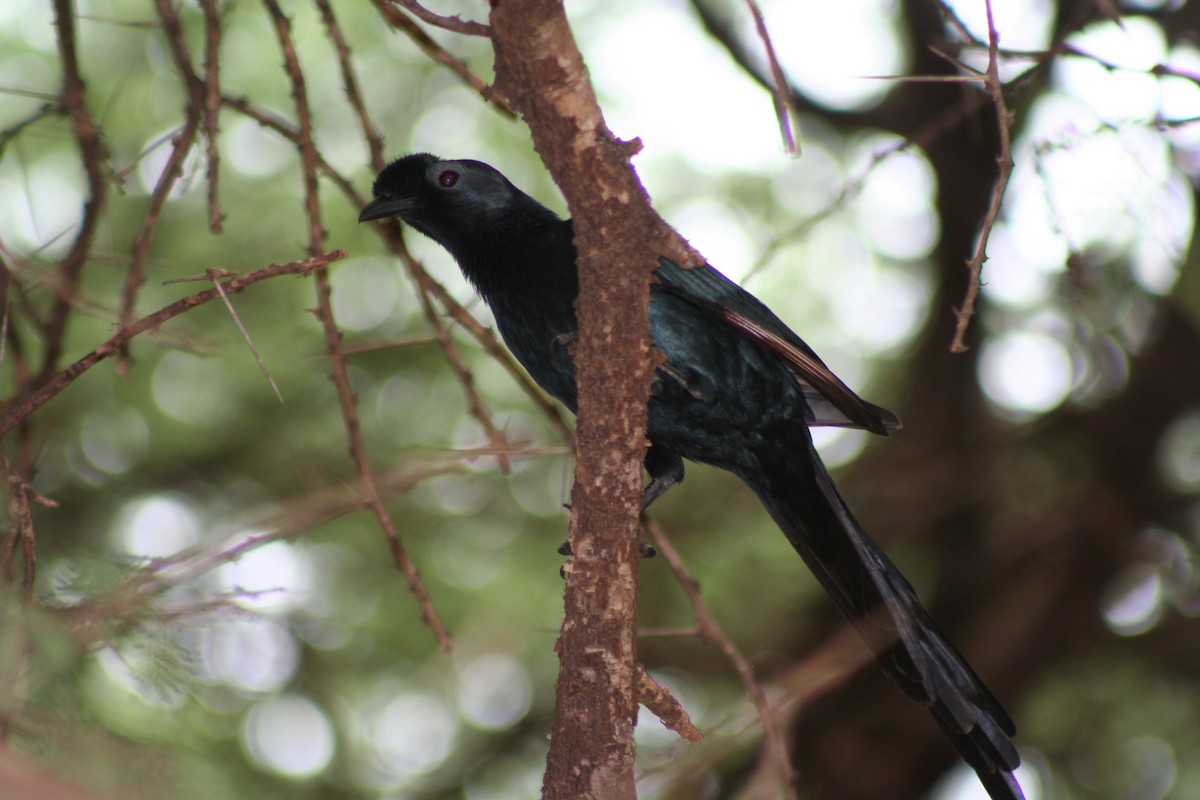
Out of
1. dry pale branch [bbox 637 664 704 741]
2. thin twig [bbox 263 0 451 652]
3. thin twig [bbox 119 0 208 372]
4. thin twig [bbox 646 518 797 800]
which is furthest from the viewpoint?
thin twig [bbox 263 0 451 652]

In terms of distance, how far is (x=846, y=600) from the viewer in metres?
3.71

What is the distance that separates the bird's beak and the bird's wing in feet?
3.64

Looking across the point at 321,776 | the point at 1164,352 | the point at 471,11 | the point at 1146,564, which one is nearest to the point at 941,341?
the point at 1164,352

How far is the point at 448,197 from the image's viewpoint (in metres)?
4.17

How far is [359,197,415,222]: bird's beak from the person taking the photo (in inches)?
159

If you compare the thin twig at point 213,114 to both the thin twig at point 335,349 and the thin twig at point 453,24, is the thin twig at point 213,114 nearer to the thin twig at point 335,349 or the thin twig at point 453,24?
the thin twig at point 335,349

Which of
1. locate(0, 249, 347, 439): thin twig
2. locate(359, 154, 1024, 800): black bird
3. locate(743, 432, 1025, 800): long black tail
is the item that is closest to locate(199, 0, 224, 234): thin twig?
locate(0, 249, 347, 439): thin twig

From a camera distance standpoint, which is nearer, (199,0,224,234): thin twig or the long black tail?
(199,0,224,234): thin twig

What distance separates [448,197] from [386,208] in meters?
0.23

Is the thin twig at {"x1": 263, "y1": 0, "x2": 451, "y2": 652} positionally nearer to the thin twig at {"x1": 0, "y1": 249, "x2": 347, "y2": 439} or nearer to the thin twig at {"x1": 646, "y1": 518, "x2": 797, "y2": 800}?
the thin twig at {"x1": 646, "y1": 518, "x2": 797, "y2": 800}

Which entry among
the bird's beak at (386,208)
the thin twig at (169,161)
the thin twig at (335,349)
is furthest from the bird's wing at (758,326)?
the thin twig at (169,161)

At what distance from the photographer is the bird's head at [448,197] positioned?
4125 millimetres

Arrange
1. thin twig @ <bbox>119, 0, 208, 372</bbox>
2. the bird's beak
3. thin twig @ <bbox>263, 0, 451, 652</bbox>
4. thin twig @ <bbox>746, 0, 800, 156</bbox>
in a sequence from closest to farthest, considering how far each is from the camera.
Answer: thin twig @ <bbox>746, 0, 800, 156</bbox>
thin twig @ <bbox>119, 0, 208, 372</bbox>
thin twig @ <bbox>263, 0, 451, 652</bbox>
the bird's beak

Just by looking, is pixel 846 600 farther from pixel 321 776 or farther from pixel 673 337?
pixel 321 776
